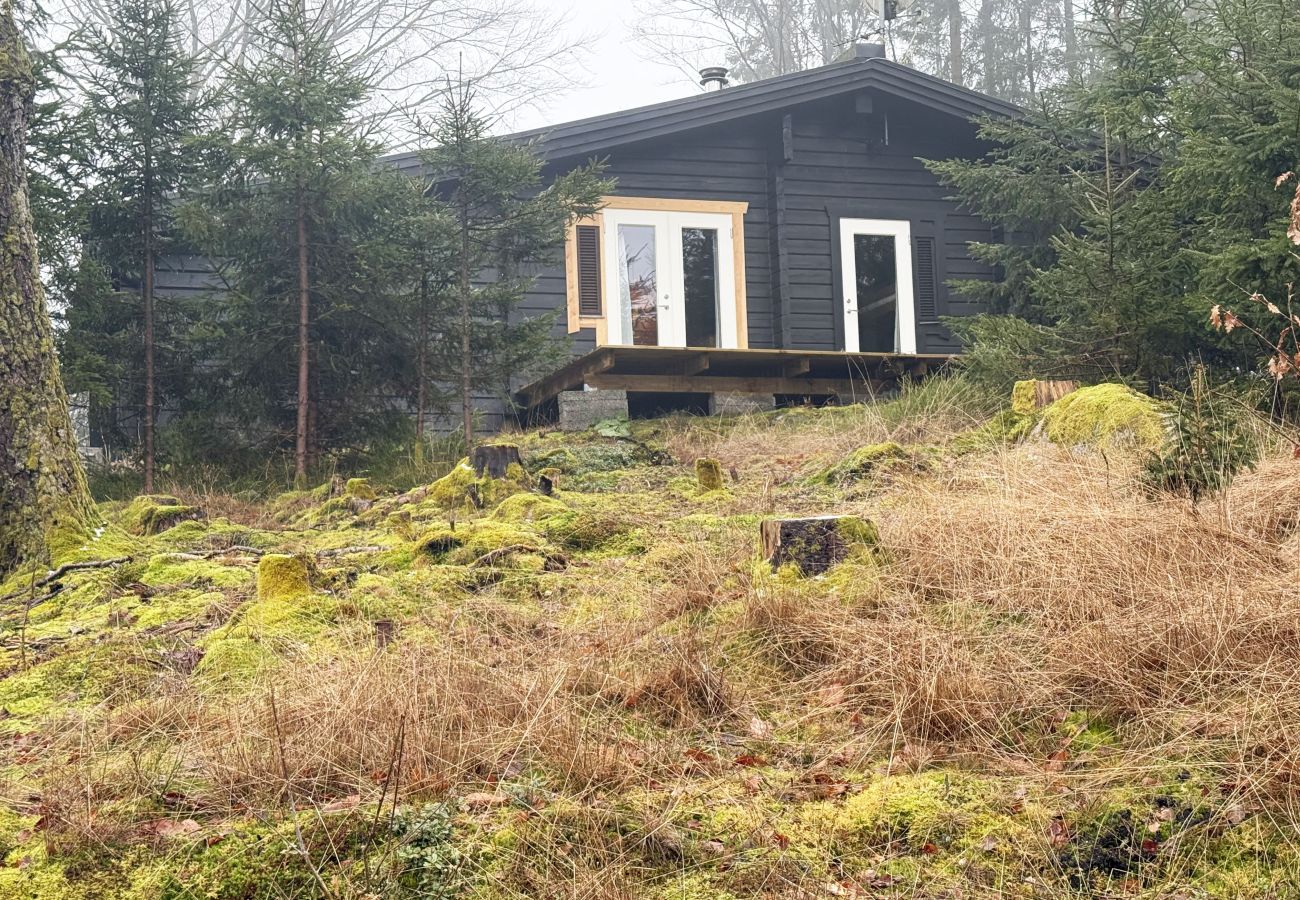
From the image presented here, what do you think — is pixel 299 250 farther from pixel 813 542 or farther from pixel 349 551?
pixel 813 542

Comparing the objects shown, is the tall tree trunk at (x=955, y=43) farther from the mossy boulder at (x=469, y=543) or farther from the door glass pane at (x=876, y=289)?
the mossy boulder at (x=469, y=543)

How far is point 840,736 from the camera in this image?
3496 mm

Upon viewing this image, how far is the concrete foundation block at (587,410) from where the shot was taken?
37.2 feet

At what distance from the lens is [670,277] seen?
1448 cm

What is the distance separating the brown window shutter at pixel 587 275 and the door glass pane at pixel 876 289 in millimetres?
3295

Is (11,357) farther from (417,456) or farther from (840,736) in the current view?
(840,736)

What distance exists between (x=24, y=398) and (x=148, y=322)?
457 centimetres

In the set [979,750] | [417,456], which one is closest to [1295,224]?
[979,750]

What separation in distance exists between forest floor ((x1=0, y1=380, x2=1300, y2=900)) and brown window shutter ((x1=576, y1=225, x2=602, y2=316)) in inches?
338

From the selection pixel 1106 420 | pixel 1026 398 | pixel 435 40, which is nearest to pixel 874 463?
pixel 1106 420

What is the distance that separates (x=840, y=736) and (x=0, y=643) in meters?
3.40

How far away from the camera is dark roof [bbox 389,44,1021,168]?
1382 centimetres

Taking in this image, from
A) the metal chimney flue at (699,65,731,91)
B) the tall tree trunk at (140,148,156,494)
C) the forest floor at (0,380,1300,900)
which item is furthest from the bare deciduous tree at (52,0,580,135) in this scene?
the forest floor at (0,380,1300,900)

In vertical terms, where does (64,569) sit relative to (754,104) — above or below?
below
